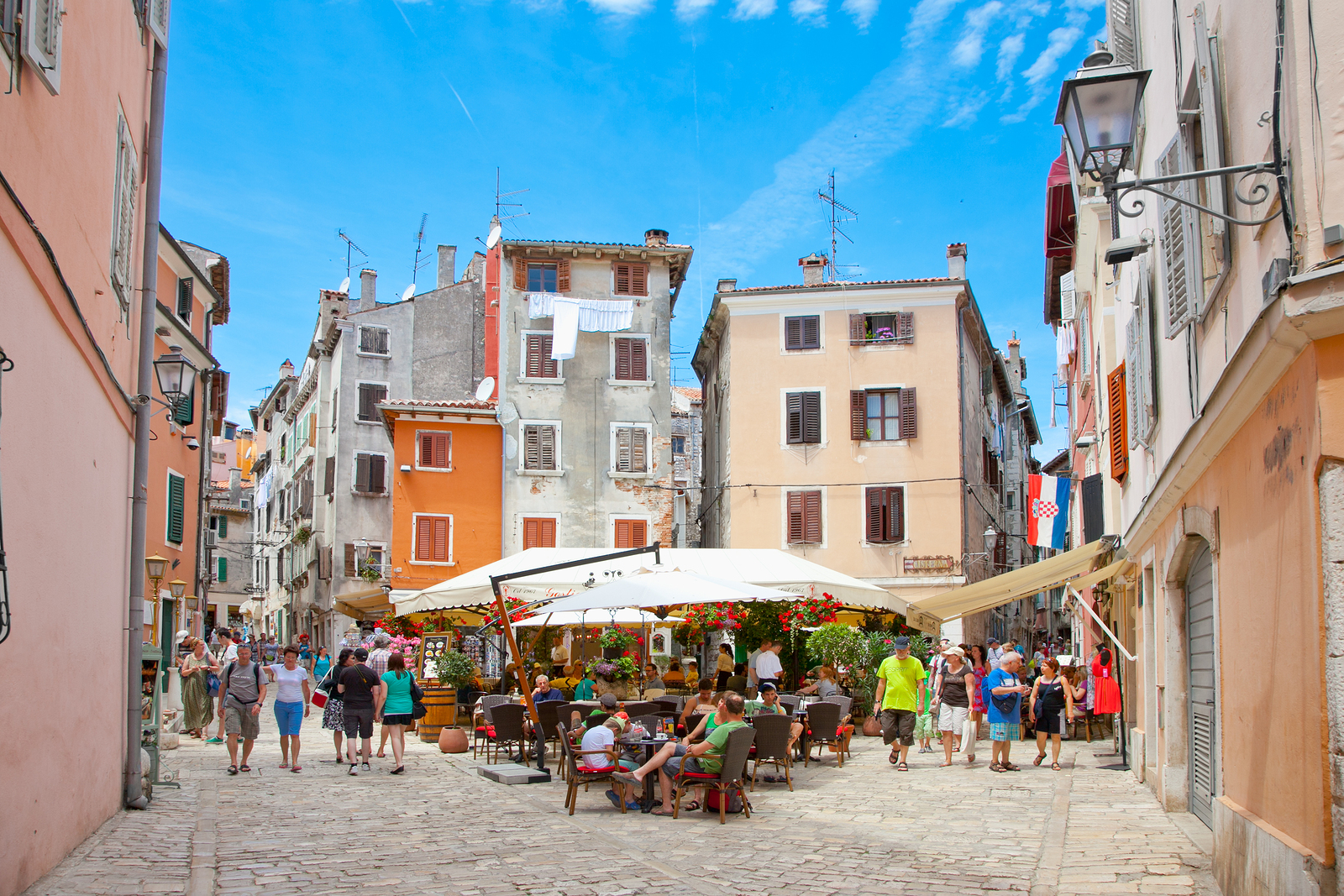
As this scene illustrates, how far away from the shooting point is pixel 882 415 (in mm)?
33938

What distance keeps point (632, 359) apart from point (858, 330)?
6861 millimetres

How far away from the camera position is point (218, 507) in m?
63.3

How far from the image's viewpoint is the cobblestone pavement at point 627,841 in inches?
295

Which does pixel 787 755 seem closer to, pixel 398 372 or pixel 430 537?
pixel 430 537

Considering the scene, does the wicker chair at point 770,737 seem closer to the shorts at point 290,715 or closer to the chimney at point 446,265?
the shorts at point 290,715

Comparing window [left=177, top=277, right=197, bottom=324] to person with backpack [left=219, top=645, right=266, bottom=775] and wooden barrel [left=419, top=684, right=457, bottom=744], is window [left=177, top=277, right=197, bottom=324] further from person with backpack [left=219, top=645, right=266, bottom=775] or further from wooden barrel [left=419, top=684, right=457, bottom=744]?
person with backpack [left=219, top=645, right=266, bottom=775]

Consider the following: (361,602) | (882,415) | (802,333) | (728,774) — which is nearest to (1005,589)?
(728,774)

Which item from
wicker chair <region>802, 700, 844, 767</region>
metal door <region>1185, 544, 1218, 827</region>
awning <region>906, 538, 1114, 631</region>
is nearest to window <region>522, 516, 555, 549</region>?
awning <region>906, 538, 1114, 631</region>

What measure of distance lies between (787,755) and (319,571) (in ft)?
101

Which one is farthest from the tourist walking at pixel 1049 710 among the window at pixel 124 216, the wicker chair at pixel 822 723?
the window at pixel 124 216

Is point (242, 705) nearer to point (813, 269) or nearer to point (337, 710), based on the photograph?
point (337, 710)

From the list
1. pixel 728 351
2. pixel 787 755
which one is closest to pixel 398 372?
pixel 728 351

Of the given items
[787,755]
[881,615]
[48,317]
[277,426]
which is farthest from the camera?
[277,426]

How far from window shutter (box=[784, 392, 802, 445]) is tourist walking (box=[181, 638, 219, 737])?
1862 centimetres
